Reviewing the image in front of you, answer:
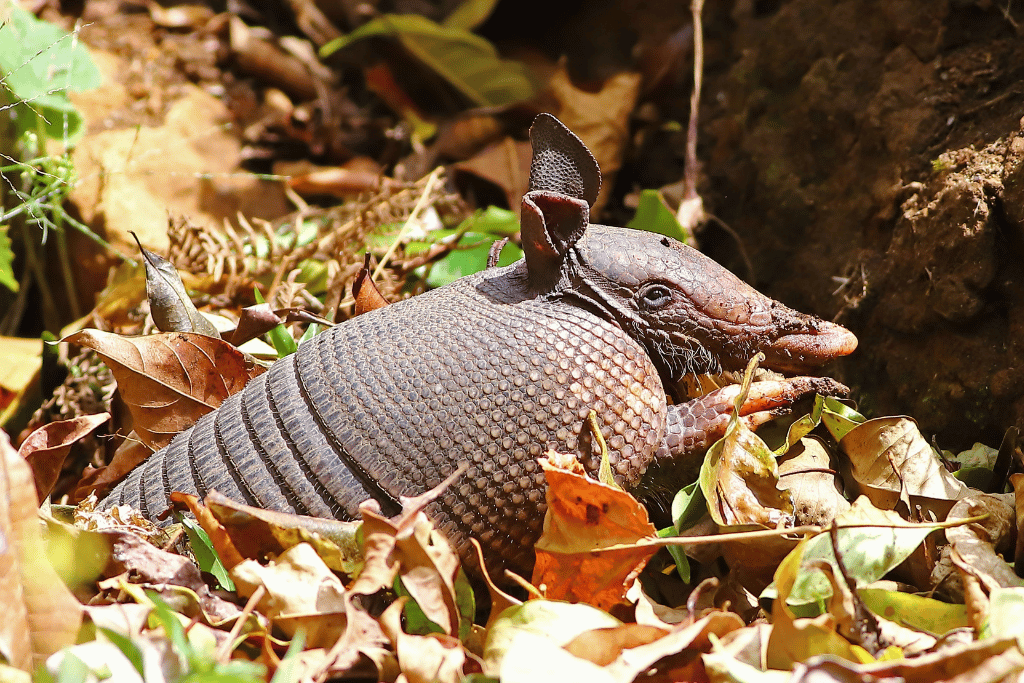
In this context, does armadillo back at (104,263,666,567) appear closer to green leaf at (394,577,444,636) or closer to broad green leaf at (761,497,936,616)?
green leaf at (394,577,444,636)

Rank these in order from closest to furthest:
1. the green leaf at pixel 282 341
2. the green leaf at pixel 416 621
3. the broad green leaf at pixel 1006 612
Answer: the broad green leaf at pixel 1006 612
the green leaf at pixel 416 621
the green leaf at pixel 282 341

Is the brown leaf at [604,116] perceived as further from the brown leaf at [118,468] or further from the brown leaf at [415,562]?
the brown leaf at [415,562]

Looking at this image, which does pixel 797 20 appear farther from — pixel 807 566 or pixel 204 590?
pixel 204 590

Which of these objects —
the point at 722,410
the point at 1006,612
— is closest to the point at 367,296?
the point at 722,410

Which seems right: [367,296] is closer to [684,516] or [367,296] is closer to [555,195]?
[555,195]

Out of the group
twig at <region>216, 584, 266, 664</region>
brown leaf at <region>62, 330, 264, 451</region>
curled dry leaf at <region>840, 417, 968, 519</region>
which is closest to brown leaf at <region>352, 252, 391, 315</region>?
brown leaf at <region>62, 330, 264, 451</region>

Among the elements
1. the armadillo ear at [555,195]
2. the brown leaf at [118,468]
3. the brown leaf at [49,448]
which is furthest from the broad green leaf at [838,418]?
the brown leaf at [49,448]

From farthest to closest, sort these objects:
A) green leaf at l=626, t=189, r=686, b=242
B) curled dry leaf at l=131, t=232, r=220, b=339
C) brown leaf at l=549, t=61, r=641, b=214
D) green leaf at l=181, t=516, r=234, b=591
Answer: brown leaf at l=549, t=61, r=641, b=214 < green leaf at l=626, t=189, r=686, b=242 < curled dry leaf at l=131, t=232, r=220, b=339 < green leaf at l=181, t=516, r=234, b=591
